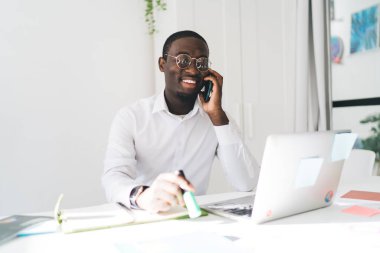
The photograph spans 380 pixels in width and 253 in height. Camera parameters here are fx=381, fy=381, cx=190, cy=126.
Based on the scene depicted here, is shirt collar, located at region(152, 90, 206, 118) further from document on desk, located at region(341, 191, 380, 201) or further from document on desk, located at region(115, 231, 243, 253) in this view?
document on desk, located at region(115, 231, 243, 253)

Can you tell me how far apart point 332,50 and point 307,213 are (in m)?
2.28

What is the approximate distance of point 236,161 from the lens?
169 centimetres

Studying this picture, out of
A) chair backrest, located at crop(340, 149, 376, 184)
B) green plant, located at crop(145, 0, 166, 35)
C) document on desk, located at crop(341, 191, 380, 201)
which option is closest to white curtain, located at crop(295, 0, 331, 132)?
chair backrest, located at crop(340, 149, 376, 184)

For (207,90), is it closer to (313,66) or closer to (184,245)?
(184,245)

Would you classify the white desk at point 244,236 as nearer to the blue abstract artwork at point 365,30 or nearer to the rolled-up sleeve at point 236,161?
the rolled-up sleeve at point 236,161

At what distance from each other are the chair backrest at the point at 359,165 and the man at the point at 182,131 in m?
0.61

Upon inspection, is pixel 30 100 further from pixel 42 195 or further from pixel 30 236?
pixel 30 236

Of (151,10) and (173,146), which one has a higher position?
(151,10)

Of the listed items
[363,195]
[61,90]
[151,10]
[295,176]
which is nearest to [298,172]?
[295,176]

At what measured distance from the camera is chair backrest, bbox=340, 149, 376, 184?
1988 mm

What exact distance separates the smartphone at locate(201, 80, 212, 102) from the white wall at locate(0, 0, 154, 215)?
1.14m

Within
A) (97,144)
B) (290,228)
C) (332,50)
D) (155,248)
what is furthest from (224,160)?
(332,50)

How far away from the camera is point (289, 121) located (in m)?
3.18

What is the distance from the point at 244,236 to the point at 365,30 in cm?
239
